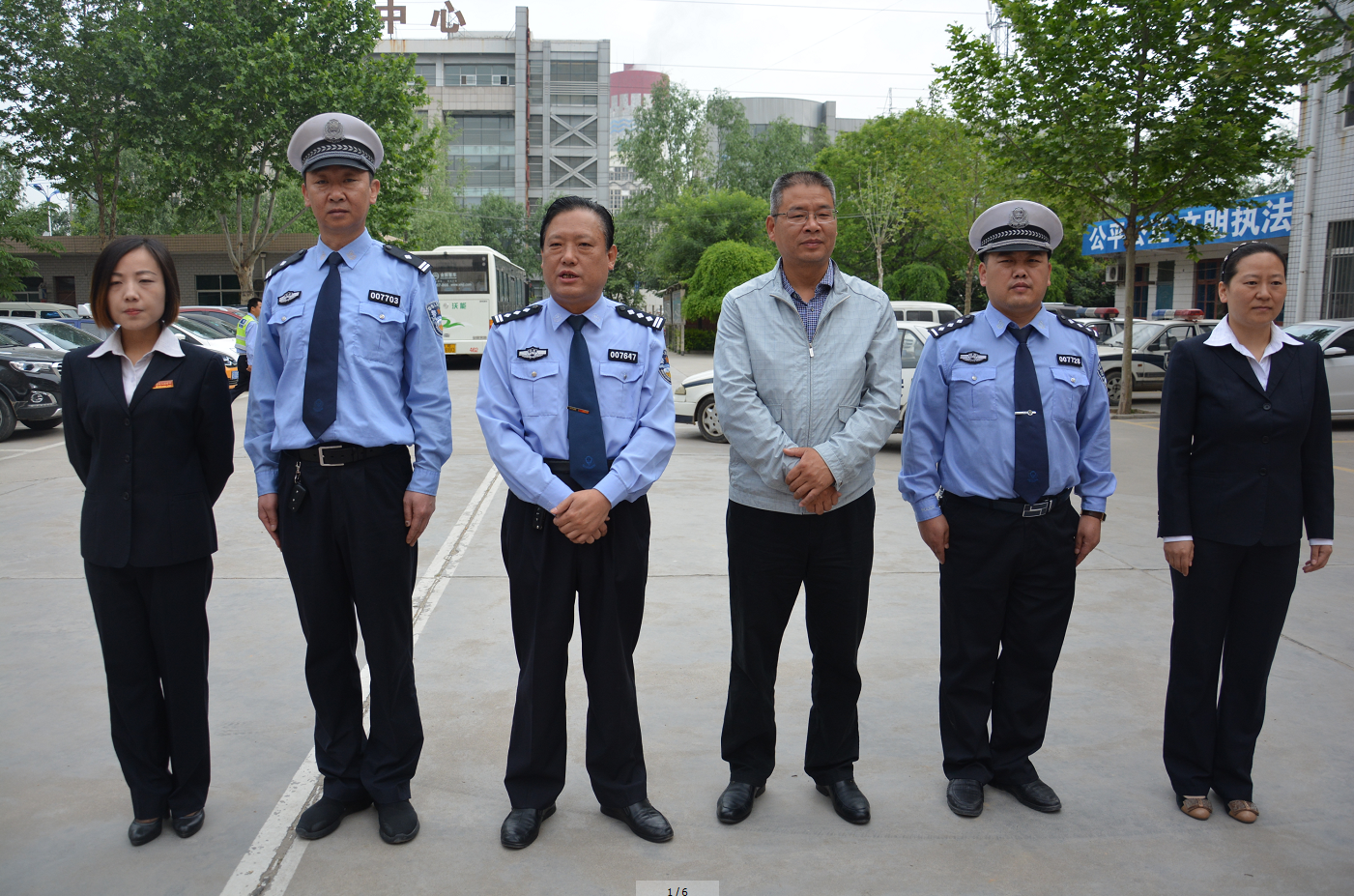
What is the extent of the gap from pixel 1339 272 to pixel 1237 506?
19.0 m

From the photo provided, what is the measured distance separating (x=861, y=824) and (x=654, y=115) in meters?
57.5

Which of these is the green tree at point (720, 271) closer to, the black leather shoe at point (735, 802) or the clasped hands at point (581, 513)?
the black leather shoe at point (735, 802)

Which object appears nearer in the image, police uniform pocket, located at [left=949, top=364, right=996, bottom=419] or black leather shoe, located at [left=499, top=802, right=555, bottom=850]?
black leather shoe, located at [left=499, top=802, right=555, bottom=850]

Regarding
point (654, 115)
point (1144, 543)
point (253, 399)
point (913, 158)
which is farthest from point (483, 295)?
point (654, 115)

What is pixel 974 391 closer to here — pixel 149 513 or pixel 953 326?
pixel 953 326

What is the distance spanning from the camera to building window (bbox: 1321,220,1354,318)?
1847cm

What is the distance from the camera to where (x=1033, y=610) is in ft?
11.3

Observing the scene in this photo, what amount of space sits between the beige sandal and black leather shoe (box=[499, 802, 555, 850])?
2.22 meters

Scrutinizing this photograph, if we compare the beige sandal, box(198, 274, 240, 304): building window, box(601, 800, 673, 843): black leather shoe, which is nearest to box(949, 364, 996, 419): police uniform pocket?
the beige sandal

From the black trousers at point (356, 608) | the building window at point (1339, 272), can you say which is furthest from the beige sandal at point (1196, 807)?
the building window at point (1339, 272)

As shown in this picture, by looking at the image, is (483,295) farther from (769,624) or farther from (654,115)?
(654,115)

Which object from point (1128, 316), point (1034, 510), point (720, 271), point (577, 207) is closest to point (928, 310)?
point (1128, 316)

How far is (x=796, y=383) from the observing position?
3.32m

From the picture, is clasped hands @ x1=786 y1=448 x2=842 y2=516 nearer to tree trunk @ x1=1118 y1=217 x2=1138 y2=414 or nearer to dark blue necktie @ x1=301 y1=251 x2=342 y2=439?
dark blue necktie @ x1=301 y1=251 x2=342 y2=439
